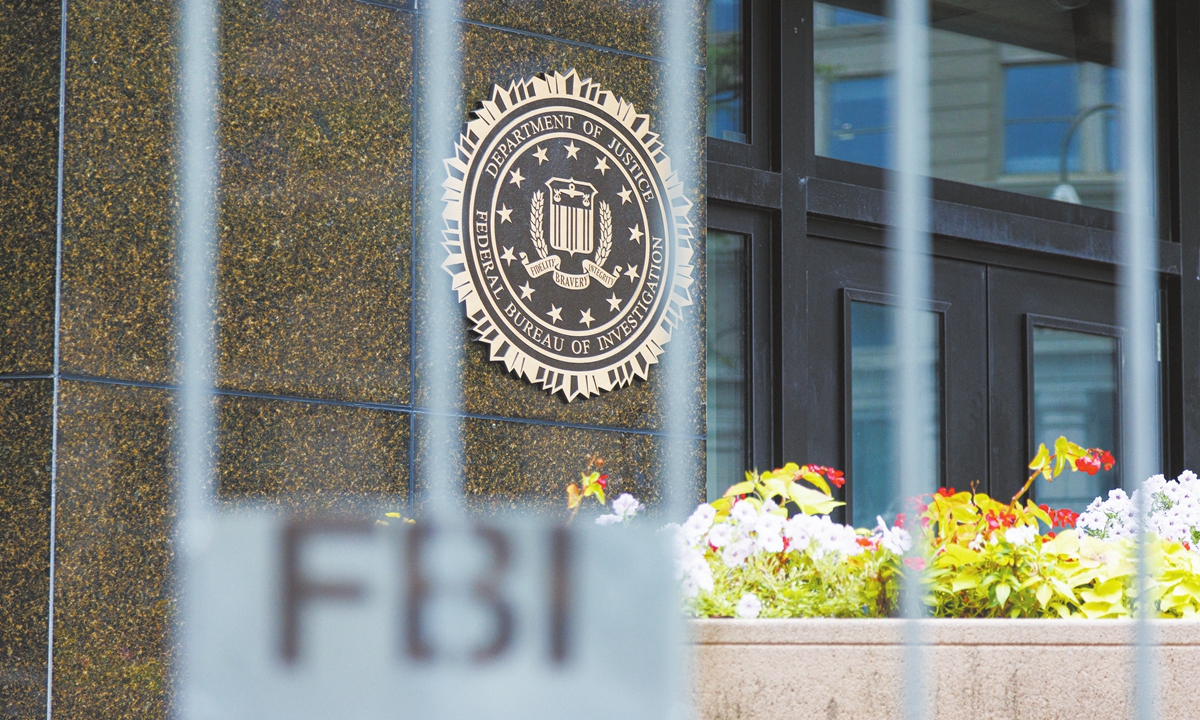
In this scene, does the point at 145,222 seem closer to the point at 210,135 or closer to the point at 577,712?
the point at 210,135

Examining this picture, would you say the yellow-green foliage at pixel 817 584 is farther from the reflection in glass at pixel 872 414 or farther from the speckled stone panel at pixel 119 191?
the reflection in glass at pixel 872 414

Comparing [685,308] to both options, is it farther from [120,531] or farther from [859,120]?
[859,120]

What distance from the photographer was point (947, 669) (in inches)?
112

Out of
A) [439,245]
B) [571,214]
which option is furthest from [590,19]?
[439,245]

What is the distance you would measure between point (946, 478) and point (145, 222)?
354 centimetres

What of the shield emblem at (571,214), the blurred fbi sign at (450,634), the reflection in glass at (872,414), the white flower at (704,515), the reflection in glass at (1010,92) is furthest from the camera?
the reflection in glass at (1010,92)

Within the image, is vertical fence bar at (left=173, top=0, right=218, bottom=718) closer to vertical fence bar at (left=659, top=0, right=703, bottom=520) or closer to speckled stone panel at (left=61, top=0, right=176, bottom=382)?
speckled stone panel at (left=61, top=0, right=176, bottom=382)

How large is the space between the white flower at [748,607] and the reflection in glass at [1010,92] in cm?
278

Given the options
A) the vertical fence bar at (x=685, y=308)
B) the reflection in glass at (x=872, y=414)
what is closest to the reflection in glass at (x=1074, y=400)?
the reflection in glass at (x=872, y=414)

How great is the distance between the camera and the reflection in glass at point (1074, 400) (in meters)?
5.90

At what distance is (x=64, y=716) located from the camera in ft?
8.75

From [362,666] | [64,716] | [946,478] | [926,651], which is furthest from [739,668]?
[946,478]

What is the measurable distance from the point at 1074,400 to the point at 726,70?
2.01 metres

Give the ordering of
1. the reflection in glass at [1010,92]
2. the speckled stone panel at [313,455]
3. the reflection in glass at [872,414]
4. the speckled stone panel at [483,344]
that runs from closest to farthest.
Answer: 1. the speckled stone panel at [313,455]
2. the speckled stone panel at [483,344]
3. the reflection in glass at [872,414]
4. the reflection in glass at [1010,92]
